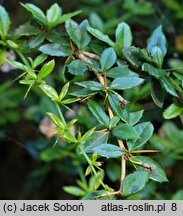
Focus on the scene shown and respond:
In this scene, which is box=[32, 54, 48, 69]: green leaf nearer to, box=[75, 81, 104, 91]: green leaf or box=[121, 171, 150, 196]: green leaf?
box=[75, 81, 104, 91]: green leaf

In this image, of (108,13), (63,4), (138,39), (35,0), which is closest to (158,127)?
(138,39)

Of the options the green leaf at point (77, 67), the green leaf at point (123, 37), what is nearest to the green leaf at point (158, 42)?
the green leaf at point (123, 37)

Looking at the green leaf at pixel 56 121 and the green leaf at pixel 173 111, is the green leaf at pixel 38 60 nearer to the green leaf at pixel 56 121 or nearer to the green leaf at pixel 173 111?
the green leaf at pixel 56 121

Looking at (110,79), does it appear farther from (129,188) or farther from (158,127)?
(158,127)


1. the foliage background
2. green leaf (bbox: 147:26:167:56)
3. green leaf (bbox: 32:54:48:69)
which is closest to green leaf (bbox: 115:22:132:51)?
green leaf (bbox: 147:26:167:56)

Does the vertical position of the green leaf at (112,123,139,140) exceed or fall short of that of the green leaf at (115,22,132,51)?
it falls short
